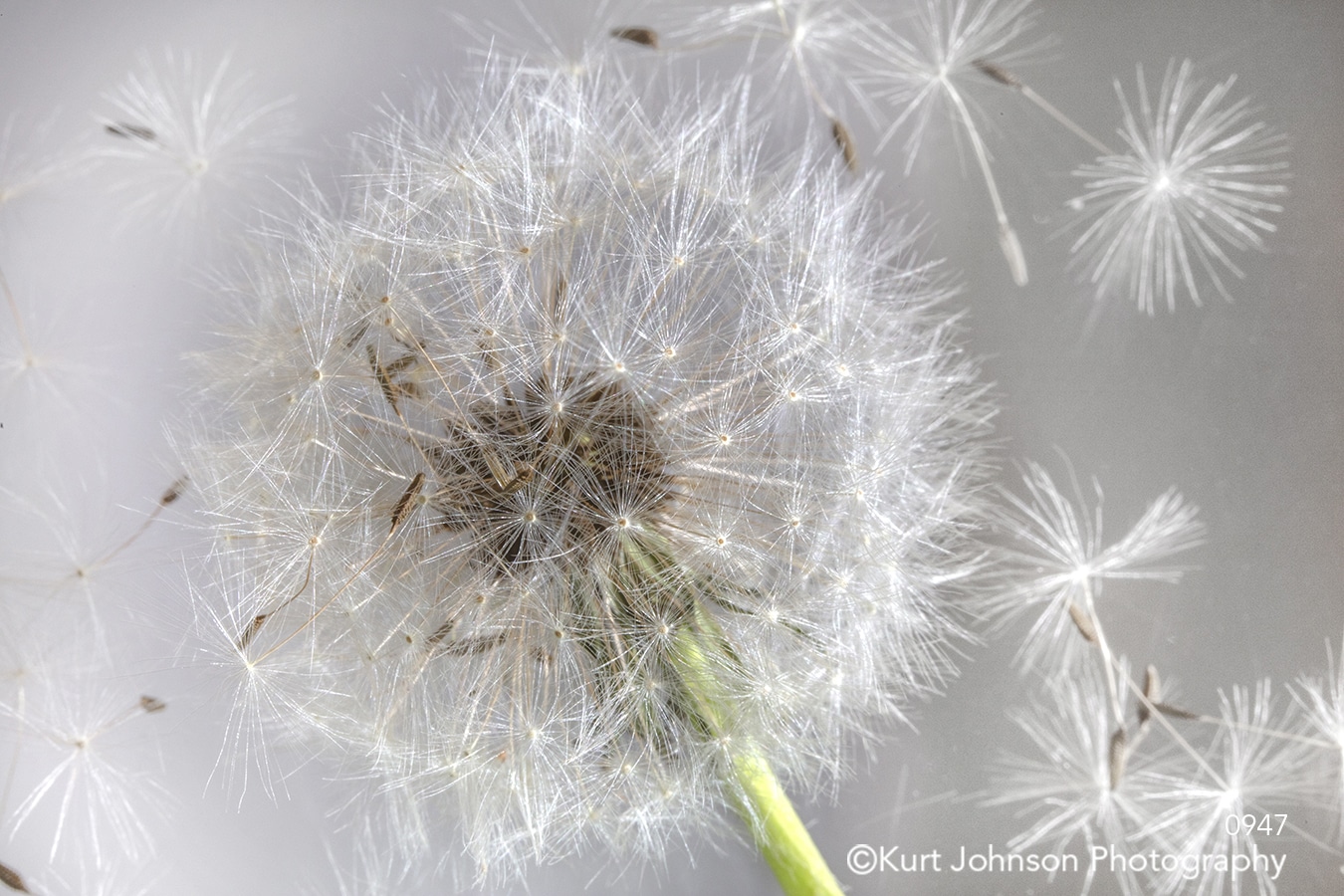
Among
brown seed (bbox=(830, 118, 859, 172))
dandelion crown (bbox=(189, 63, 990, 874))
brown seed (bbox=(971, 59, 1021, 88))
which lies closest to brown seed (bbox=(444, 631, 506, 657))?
dandelion crown (bbox=(189, 63, 990, 874))

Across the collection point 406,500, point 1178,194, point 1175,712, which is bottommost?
point 1175,712

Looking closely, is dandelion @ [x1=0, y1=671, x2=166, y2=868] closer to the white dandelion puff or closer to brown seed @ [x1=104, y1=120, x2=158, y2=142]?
brown seed @ [x1=104, y1=120, x2=158, y2=142]

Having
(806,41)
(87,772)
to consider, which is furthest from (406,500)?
(806,41)

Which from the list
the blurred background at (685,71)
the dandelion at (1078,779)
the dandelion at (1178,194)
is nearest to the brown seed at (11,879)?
the blurred background at (685,71)

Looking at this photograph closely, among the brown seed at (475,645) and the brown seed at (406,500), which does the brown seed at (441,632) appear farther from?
the brown seed at (406,500)

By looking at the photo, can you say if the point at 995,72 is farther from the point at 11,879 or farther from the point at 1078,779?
the point at 11,879
